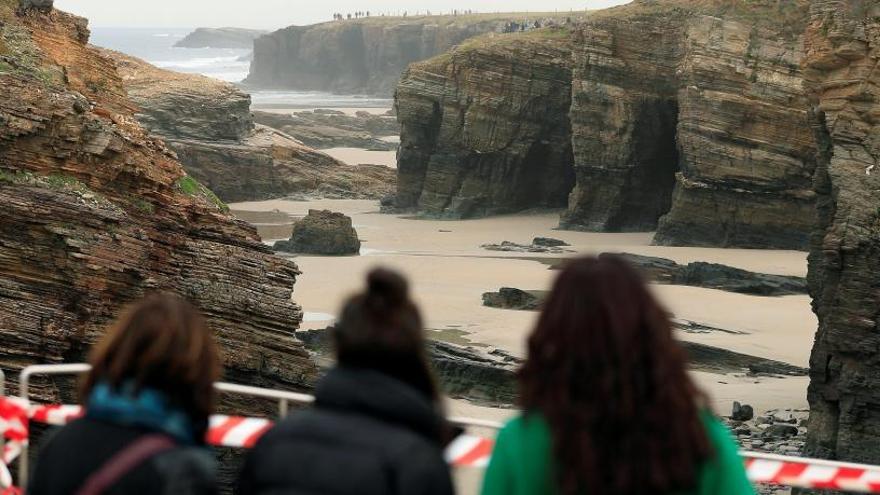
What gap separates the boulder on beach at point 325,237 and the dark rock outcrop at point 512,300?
27.5 ft

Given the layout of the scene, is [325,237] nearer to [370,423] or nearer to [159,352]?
[159,352]

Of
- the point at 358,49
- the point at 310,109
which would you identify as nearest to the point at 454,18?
the point at 358,49

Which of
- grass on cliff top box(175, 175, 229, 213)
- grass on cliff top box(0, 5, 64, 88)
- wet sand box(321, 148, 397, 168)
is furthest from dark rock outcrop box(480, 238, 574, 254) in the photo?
grass on cliff top box(0, 5, 64, 88)

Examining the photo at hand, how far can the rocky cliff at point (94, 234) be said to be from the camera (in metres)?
14.3

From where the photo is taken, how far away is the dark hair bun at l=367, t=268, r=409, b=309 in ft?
13.1

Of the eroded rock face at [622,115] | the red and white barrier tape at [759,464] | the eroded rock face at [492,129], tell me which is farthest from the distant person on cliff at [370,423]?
the eroded rock face at [492,129]

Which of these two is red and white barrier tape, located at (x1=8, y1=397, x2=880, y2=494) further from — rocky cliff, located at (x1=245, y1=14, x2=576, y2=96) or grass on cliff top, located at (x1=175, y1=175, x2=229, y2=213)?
rocky cliff, located at (x1=245, y1=14, x2=576, y2=96)

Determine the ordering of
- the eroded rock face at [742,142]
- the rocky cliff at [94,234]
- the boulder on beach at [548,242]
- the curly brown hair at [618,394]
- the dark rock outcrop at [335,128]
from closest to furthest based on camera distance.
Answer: the curly brown hair at [618,394]
the rocky cliff at [94,234]
the eroded rock face at [742,142]
the boulder on beach at [548,242]
the dark rock outcrop at [335,128]

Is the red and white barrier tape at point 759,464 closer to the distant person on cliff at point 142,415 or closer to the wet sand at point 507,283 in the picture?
the distant person on cliff at point 142,415

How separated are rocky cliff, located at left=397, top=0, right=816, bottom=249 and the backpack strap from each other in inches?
1392

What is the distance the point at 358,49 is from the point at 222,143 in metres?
88.6

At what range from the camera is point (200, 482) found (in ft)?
12.9

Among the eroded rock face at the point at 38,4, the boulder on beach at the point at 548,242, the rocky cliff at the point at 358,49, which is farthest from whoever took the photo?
the rocky cliff at the point at 358,49

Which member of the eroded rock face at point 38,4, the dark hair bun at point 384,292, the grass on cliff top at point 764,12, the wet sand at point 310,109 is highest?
the grass on cliff top at point 764,12
